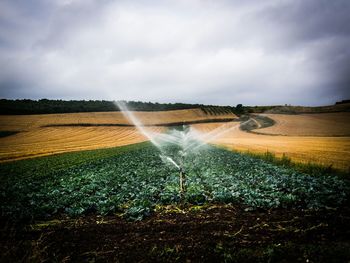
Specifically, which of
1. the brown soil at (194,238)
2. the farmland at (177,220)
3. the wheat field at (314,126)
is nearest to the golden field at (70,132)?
the wheat field at (314,126)

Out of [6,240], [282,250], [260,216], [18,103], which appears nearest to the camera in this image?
[282,250]

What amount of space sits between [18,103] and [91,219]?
272 feet

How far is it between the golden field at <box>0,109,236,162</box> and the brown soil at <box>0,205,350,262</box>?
32563 mm

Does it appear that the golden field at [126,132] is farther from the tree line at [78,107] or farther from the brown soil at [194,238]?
the brown soil at [194,238]

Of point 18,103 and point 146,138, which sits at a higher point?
point 18,103

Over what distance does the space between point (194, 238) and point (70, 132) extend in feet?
189

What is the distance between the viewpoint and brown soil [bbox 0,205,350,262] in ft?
20.1

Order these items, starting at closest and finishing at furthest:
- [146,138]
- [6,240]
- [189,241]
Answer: [189,241] < [6,240] < [146,138]

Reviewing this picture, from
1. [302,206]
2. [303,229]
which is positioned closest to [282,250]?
[303,229]

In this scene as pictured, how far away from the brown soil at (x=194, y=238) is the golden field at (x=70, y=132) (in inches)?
1282

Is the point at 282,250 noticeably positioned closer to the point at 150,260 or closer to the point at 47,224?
the point at 150,260

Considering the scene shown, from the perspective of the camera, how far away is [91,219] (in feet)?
31.2

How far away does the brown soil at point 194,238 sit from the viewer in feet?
20.1

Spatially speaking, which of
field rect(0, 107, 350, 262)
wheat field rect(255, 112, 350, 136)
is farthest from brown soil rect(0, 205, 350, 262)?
wheat field rect(255, 112, 350, 136)
